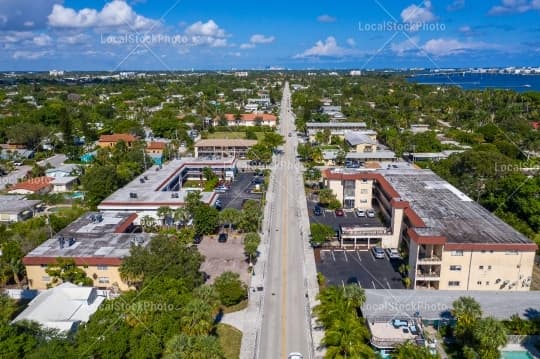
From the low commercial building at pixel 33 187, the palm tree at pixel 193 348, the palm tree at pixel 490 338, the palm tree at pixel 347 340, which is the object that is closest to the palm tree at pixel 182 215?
the palm tree at pixel 193 348

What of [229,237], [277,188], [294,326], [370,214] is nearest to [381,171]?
[370,214]

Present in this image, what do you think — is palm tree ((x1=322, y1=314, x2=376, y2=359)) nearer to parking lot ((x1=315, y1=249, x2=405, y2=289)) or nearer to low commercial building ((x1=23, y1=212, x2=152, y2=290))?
parking lot ((x1=315, y1=249, x2=405, y2=289))

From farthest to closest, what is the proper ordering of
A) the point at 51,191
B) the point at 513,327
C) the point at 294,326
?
the point at 51,191 → the point at 294,326 → the point at 513,327

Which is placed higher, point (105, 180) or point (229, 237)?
point (105, 180)

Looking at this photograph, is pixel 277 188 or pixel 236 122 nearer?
pixel 277 188

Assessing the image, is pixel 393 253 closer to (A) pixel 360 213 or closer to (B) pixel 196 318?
Result: (A) pixel 360 213

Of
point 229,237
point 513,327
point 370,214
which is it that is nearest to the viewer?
point 513,327

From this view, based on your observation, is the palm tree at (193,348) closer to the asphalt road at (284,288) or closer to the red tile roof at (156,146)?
the asphalt road at (284,288)

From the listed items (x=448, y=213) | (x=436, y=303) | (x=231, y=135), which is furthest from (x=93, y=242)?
(x=231, y=135)

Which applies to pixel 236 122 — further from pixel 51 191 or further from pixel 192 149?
pixel 51 191
